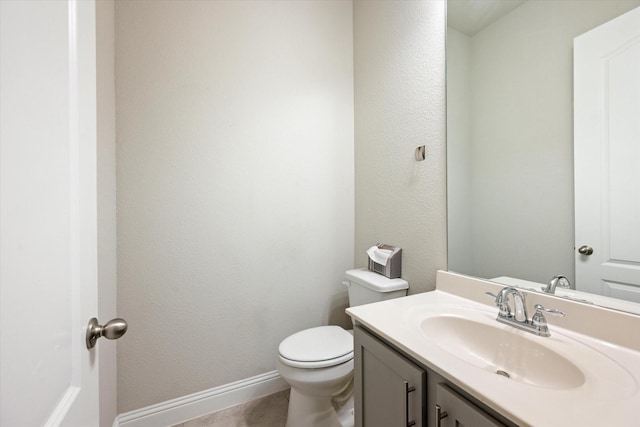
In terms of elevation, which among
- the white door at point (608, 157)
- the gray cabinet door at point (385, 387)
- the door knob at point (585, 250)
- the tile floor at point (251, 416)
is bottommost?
the tile floor at point (251, 416)

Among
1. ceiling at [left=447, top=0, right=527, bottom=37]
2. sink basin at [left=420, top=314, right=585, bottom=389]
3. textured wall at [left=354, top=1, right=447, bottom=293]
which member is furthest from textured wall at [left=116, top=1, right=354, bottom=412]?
sink basin at [left=420, top=314, right=585, bottom=389]

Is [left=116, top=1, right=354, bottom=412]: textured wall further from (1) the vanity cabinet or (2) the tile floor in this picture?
(1) the vanity cabinet

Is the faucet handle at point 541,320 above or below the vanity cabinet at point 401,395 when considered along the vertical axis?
above

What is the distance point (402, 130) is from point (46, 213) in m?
1.44

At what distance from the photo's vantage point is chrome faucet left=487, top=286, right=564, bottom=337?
78 cm

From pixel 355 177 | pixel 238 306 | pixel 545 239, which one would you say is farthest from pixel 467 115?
pixel 238 306

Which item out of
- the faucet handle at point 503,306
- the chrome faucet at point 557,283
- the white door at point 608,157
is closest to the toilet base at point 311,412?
the faucet handle at point 503,306

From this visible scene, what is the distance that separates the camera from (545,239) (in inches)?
36.2

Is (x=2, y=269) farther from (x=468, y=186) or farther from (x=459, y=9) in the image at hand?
(x=459, y=9)

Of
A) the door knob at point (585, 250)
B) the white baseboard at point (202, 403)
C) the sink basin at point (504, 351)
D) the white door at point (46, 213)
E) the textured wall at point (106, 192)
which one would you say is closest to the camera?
the white door at point (46, 213)

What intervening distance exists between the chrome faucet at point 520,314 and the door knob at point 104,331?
1.09 metres

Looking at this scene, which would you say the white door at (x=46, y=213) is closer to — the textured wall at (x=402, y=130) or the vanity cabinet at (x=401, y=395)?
the vanity cabinet at (x=401, y=395)

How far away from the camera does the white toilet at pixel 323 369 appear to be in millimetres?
1177

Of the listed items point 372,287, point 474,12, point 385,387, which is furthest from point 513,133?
point 385,387
